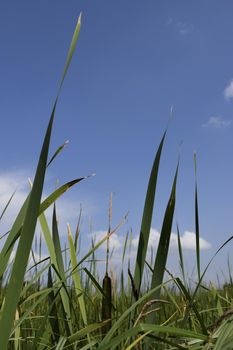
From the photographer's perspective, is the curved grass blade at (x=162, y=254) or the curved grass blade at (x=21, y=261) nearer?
the curved grass blade at (x=21, y=261)

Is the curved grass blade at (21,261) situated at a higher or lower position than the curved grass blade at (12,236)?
lower

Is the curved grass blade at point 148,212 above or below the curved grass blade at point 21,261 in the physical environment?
above

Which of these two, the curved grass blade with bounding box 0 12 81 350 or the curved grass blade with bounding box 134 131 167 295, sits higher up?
the curved grass blade with bounding box 134 131 167 295

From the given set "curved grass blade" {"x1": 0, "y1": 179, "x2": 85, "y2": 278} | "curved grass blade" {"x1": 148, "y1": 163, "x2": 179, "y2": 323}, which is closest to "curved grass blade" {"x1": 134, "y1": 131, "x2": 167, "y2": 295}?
"curved grass blade" {"x1": 148, "y1": 163, "x2": 179, "y2": 323}

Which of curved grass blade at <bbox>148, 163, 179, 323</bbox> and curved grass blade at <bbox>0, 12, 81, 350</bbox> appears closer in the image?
curved grass blade at <bbox>0, 12, 81, 350</bbox>

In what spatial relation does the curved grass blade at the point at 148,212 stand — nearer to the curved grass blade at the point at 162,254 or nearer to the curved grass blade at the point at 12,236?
the curved grass blade at the point at 162,254

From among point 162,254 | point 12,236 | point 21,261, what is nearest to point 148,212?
point 162,254

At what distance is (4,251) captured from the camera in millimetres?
1019

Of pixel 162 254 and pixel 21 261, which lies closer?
pixel 21 261

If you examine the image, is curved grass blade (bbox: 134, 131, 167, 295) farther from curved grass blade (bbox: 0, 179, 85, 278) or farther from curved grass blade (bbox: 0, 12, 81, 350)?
curved grass blade (bbox: 0, 12, 81, 350)

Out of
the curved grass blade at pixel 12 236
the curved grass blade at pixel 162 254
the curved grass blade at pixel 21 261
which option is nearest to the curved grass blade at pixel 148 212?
the curved grass blade at pixel 162 254

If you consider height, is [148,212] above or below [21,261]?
above

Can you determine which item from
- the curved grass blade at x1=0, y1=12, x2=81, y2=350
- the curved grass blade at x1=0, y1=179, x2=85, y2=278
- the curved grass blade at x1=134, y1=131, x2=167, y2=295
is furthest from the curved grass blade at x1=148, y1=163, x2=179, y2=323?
the curved grass blade at x1=0, y1=12, x2=81, y2=350

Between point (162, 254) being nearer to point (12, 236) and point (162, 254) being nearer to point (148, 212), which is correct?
point (148, 212)
